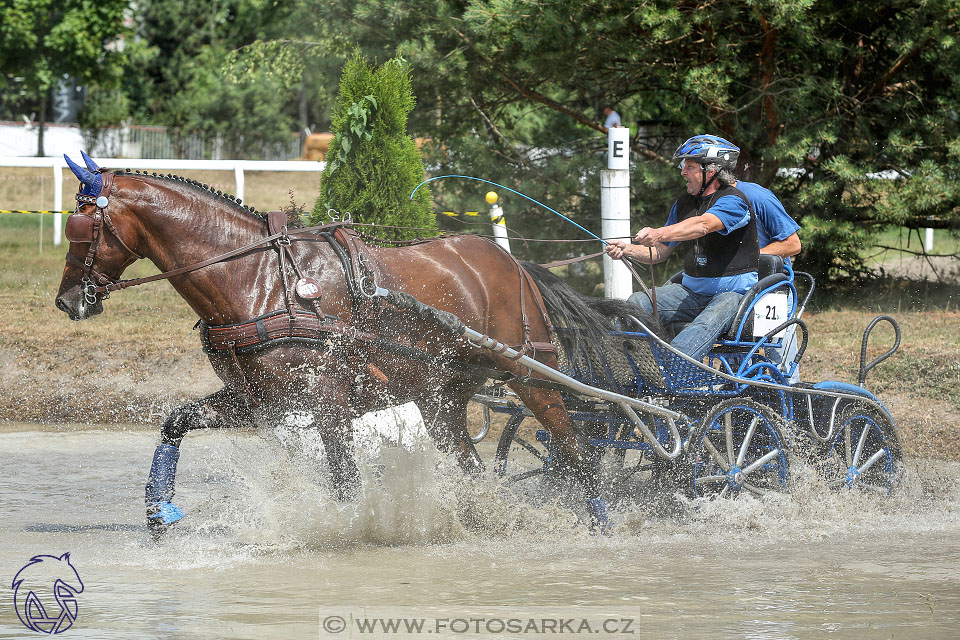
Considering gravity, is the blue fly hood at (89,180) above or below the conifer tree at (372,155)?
below

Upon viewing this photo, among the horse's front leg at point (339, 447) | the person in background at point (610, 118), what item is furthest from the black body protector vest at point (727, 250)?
the person in background at point (610, 118)

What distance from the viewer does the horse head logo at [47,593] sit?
14.7 ft

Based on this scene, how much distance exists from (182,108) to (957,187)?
3141cm

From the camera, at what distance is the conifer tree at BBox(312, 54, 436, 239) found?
899 cm

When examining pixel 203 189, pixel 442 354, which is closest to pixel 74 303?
pixel 203 189

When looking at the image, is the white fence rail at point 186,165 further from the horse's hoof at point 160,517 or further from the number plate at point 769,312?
the horse's hoof at point 160,517

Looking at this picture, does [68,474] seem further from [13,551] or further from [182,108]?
[182,108]

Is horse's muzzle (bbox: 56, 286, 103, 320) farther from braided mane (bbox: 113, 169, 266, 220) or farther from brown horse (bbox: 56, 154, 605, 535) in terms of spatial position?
braided mane (bbox: 113, 169, 266, 220)

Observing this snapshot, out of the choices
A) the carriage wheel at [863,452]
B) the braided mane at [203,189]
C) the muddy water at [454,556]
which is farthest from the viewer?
the carriage wheel at [863,452]

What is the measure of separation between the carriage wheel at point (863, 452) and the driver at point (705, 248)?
3.28ft

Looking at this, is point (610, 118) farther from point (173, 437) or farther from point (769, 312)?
point (173, 437)

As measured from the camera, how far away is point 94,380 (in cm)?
948

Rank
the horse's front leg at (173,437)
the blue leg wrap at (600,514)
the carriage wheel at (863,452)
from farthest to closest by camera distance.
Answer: the carriage wheel at (863,452) → the blue leg wrap at (600,514) → the horse's front leg at (173,437)

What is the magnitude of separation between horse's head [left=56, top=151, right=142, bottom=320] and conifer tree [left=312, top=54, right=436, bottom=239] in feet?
12.1
